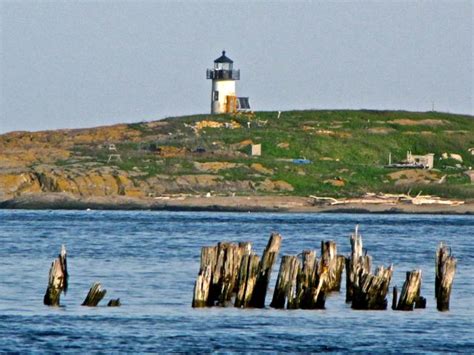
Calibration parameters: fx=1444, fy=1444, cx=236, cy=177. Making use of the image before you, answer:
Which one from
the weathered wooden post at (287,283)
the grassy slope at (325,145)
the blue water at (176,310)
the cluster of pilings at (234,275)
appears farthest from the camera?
the grassy slope at (325,145)

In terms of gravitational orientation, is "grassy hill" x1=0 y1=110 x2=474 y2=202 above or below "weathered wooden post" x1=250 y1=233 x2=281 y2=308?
above

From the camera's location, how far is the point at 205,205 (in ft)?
362

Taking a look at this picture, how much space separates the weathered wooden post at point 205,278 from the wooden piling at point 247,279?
2.25ft

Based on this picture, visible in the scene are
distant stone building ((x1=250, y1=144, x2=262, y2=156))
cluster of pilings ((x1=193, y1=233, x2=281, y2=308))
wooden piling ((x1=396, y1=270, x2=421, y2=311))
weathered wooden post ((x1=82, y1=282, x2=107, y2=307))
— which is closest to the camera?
cluster of pilings ((x1=193, y1=233, x2=281, y2=308))

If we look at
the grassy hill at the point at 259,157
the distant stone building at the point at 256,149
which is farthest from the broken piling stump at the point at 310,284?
the distant stone building at the point at 256,149

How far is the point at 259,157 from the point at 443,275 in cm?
9332


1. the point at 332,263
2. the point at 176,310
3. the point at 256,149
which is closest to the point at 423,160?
the point at 256,149

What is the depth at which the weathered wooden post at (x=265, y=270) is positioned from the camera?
33781 mm

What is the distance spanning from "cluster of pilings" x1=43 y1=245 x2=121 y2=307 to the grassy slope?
8008 centimetres

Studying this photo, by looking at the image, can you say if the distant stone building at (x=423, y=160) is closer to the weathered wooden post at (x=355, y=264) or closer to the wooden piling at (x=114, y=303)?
the weathered wooden post at (x=355, y=264)

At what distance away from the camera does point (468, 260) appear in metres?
52.3

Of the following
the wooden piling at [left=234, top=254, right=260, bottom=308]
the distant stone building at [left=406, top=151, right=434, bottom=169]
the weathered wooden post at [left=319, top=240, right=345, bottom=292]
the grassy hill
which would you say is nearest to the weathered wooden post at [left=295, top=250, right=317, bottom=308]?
the wooden piling at [left=234, top=254, right=260, bottom=308]

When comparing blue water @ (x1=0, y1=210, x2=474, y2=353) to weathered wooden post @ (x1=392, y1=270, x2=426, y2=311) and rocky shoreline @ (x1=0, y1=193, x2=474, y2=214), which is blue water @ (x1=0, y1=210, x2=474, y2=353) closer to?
weathered wooden post @ (x1=392, y1=270, x2=426, y2=311)

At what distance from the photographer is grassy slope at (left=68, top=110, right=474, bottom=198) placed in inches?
4675
